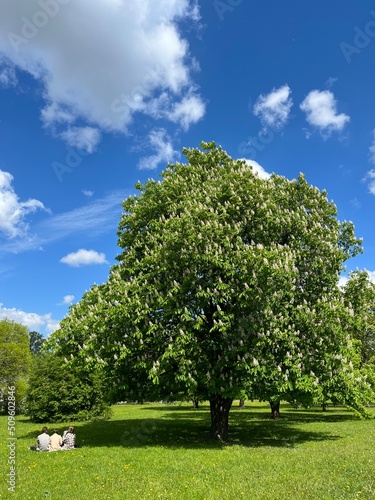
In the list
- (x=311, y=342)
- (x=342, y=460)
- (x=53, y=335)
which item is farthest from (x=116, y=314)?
(x=342, y=460)

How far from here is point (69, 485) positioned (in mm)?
13422

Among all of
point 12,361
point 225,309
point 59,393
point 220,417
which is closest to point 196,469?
point 225,309

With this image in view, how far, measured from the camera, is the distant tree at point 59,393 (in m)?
38.6

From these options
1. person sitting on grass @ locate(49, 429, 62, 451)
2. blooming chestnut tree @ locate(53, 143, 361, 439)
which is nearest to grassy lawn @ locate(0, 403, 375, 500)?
person sitting on grass @ locate(49, 429, 62, 451)

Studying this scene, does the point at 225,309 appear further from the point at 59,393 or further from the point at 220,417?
the point at 59,393

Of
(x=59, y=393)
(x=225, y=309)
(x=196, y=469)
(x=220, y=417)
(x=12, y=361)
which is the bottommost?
(x=196, y=469)

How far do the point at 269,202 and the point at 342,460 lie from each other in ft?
43.8

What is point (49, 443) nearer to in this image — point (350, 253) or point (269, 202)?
point (269, 202)

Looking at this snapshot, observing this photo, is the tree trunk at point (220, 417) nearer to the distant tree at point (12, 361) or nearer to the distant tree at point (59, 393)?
the distant tree at point (59, 393)

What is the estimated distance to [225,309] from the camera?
72.7ft

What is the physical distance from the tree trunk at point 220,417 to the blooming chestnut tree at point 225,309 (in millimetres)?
67

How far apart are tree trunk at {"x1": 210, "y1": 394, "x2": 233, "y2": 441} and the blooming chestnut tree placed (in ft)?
0.22

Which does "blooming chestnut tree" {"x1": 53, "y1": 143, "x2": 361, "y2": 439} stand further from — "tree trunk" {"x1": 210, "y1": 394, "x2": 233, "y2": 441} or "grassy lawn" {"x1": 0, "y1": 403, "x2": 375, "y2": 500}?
"grassy lawn" {"x1": 0, "y1": 403, "x2": 375, "y2": 500}

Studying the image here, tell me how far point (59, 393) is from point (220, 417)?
20585 mm
